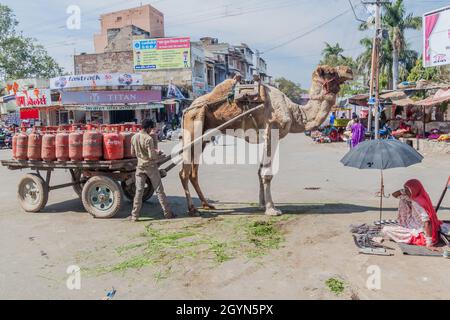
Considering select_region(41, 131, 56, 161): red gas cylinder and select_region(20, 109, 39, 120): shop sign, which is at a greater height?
select_region(20, 109, 39, 120): shop sign

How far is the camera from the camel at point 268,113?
26.8ft

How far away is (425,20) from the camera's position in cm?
2081

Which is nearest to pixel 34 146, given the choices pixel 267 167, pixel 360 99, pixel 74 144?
pixel 74 144

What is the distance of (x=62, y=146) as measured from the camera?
27.0 ft

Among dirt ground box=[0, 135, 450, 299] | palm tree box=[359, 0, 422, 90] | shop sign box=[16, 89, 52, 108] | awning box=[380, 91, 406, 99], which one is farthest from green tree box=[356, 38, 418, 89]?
dirt ground box=[0, 135, 450, 299]

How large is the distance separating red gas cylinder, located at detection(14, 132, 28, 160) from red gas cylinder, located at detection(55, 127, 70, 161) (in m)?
0.88

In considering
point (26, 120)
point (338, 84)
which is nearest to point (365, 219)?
point (338, 84)

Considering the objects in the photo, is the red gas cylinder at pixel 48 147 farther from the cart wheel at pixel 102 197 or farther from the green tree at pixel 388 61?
the green tree at pixel 388 61

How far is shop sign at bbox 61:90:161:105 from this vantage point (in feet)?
116

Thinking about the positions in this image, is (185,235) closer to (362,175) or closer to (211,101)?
(211,101)

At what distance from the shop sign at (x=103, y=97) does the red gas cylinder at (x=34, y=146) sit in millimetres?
27708

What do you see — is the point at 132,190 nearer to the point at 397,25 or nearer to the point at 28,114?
the point at 28,114

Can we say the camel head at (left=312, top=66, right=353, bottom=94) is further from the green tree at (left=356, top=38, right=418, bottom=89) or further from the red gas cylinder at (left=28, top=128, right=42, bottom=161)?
the green tree at (left=356, top=38, right=418, bottom=89)

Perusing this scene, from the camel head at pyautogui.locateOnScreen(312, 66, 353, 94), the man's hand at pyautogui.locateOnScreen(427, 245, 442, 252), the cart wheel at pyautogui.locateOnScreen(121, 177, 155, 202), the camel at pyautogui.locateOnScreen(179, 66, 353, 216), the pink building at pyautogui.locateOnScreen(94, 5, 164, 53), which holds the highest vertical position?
the pink building at pyautogui.locateOnScreen(94, 5, 164, 53)
